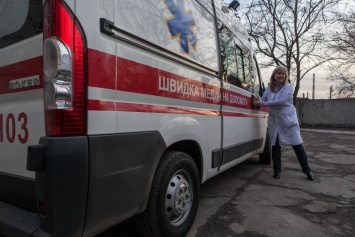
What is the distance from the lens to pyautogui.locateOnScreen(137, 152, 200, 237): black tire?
87.9 inches

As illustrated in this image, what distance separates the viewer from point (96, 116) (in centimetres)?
169

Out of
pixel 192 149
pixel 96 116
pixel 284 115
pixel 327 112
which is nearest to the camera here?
pixel 96 116

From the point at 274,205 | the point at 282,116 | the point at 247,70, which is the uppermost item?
the point at 247,70

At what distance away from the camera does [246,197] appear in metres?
3.86

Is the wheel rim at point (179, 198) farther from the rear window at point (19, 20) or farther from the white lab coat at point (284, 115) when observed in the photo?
the white lab coat at point (284, 115)

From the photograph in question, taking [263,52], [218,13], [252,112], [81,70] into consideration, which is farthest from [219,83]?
[263,52]

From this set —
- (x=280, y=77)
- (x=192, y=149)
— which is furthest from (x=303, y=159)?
(x=192, y=149)

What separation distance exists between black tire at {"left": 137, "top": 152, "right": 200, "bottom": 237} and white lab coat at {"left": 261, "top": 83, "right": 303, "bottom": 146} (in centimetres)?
245

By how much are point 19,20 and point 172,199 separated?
1.63 metres

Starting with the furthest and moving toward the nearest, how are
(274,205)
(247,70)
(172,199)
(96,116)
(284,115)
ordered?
(284,115) < (247,70) < (274,205) < (172,199) < (96,116)

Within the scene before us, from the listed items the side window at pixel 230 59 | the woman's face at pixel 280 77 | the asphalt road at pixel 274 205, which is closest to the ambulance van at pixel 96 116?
the asphalt road at pixel 274 205

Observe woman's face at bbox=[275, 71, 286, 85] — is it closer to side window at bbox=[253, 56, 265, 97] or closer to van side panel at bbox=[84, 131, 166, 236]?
side window at bbox=[253, 56, 265, 97]

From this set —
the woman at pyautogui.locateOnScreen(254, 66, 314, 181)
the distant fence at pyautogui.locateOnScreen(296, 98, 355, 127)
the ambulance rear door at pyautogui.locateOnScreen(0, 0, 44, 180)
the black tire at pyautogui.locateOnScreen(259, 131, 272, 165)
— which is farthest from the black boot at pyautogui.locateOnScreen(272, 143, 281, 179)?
the distant fence at pyautogui.locateOnScreen(296, 98, 355, 127)

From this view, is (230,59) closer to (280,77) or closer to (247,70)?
(247,70)
